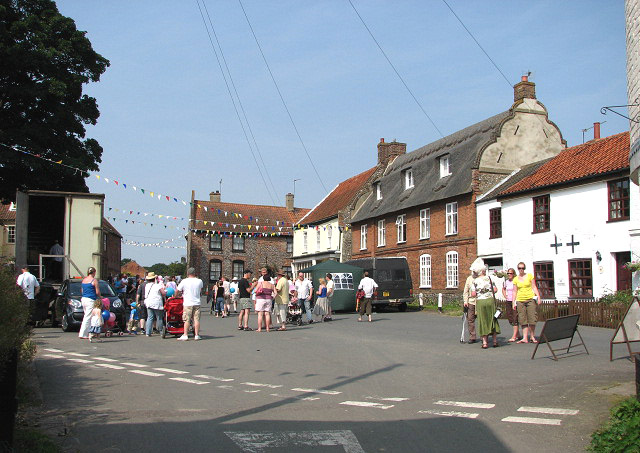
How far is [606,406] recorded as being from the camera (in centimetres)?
722

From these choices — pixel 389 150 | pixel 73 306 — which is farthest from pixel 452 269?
pixel 73 306

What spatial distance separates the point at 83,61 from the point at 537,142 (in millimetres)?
23949

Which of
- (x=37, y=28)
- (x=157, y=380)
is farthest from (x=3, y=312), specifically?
(x=37, y=28)

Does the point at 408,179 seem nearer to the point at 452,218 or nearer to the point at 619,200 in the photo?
the point at 452,218

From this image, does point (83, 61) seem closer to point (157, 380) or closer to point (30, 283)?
point (30, 283)

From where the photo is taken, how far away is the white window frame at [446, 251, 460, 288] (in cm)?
3288

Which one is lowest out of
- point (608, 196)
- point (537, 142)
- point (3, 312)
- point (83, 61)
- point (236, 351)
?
point (236, 351)

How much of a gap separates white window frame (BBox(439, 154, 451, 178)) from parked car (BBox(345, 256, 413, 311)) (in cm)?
754

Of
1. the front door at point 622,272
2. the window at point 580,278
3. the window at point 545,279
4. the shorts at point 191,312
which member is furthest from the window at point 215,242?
the shorts at point 191,312

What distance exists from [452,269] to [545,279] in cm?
679

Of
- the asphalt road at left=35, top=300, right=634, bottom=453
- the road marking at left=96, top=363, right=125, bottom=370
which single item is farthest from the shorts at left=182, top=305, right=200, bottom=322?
the road marking at left=96, top=363, right=125, bottom=370

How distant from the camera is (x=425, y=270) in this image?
35938 mm

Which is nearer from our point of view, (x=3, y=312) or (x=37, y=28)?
(x=3, y=312)

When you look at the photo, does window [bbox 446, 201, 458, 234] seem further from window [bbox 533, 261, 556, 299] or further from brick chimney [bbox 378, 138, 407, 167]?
brick chimney [bbox 378, 138, 407, 167]
